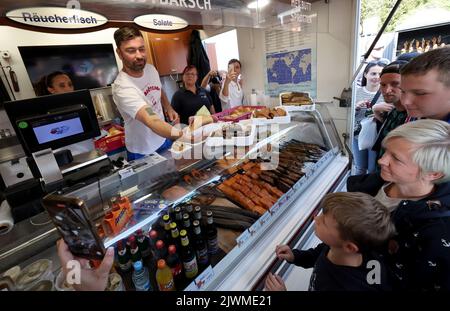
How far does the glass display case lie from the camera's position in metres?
1.28

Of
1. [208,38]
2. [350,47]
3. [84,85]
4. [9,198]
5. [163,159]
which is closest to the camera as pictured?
[9,198]

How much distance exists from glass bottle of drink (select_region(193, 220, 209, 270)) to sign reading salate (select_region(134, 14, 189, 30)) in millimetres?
1181

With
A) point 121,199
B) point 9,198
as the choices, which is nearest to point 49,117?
point 9,198

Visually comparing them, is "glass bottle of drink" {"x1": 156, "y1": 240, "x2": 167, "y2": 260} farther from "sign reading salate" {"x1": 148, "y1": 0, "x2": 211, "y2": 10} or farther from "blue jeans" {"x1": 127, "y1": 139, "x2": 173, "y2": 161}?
"blue jeans" {"x1": 127, "y1": 139, "x2": 173, "y2": 161}

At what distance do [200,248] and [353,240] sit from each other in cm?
73

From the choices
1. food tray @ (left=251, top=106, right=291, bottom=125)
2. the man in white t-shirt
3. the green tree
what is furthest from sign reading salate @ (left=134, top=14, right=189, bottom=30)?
the green tree

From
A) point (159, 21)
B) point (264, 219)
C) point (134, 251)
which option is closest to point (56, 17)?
point (159, 21)

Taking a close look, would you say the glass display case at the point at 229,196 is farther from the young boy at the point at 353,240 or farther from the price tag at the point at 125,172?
the young boy at the point at 353,240

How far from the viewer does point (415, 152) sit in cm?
102

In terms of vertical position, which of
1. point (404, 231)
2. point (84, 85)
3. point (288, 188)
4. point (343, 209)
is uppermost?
point (84, 85)

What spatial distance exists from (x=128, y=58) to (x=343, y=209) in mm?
2048

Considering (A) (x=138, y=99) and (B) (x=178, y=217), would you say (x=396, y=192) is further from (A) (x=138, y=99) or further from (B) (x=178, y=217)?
(A) (x=138, y=99)

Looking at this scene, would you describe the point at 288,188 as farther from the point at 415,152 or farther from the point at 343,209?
the point at 415,152

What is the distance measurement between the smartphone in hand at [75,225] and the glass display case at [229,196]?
0.64ft
